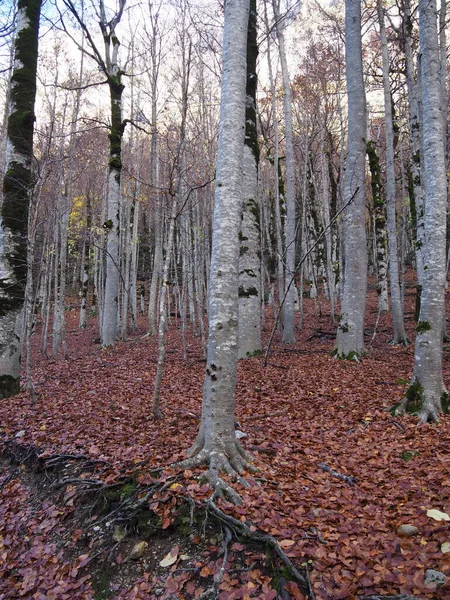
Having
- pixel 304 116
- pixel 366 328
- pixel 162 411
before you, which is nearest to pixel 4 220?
pixel 162 411

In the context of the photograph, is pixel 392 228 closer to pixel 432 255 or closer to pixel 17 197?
pixel 432 255

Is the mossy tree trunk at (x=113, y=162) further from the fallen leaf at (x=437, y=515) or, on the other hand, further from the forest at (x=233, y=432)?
the fallen leaf at (x=437, y=515)

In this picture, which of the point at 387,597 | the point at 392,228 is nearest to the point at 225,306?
the point at 387,597

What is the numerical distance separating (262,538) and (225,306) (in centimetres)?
194

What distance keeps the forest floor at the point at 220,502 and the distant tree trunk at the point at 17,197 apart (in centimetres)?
105

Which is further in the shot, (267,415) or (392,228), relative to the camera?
(392,228)

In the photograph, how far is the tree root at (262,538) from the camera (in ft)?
7.86

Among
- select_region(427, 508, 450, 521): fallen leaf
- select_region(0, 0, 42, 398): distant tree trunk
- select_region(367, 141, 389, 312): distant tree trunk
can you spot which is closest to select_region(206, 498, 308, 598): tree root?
select_region(427, 508, 450, 521): fallen leaf

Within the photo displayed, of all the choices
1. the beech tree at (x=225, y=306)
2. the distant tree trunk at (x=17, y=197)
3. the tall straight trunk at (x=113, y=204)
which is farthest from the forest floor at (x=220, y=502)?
the tall straight trunk at (x=113, y=204)

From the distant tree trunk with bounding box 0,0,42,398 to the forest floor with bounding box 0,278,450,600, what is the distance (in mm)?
1048

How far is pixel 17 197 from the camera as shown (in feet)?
23.6

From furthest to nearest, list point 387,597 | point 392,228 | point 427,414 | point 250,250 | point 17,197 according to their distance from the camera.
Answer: point 392,228 → point 250,250 → point 17,197 → point 427,414 → point 387,597

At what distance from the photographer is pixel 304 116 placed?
1712cm

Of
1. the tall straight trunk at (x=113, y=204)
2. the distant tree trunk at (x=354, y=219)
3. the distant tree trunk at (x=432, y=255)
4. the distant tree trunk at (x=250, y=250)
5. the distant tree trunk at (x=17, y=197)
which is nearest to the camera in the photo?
the distant tree trunk at (x=432, y=255)
